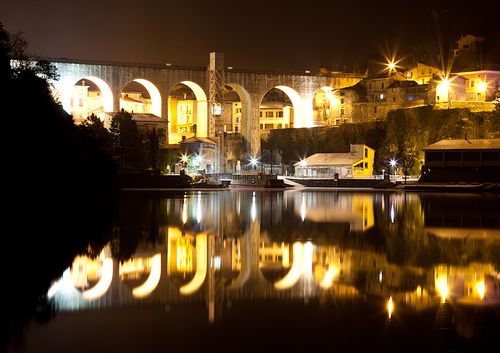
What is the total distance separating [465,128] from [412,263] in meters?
44.5

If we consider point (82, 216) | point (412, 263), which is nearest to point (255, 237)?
point (412, 263)

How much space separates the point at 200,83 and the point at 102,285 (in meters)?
53.8

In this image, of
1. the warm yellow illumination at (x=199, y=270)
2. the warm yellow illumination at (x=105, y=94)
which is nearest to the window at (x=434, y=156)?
the warm yellow illumination at (x=105, y=94)

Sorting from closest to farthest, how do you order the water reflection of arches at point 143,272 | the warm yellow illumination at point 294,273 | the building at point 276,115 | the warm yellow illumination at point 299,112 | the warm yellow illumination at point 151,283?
the warm yellow illumination at point 151,283 < the water reflection of arches at point 143,272 < the warm yellow illumination at point 294,273 < the warm yellow illumination at point 299,112 < the building at point 276,115

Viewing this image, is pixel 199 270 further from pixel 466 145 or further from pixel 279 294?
pixel 466 145

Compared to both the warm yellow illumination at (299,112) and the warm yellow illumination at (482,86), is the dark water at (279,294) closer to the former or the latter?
the warm yellow illumination at (482,86)

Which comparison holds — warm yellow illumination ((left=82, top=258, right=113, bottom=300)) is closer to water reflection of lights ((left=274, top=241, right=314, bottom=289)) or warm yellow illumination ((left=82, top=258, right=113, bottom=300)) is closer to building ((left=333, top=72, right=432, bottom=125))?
water reflection of lights ((left=274, top=241, right=314, bottom=289))

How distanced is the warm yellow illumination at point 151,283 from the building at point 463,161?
36.9 metres

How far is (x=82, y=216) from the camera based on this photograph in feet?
61.4

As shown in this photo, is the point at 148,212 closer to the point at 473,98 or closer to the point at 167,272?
the point at 167,272

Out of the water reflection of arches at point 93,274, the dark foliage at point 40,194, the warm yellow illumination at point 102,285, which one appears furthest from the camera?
the dark foliage at point 40,194

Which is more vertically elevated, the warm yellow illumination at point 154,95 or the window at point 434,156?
the warm yellow illumination at point 154,95

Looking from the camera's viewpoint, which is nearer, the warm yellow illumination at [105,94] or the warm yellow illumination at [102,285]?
the warm yellow illumination at [102,285]

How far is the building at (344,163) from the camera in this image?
56.2m
